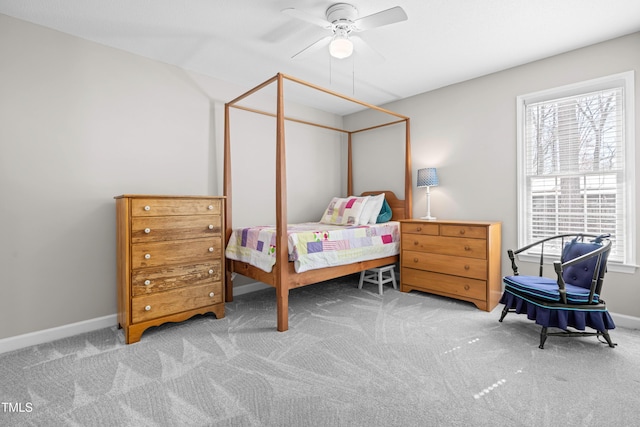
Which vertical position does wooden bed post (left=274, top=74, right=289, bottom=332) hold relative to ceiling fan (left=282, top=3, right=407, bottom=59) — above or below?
below

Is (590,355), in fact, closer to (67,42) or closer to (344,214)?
(344,214)

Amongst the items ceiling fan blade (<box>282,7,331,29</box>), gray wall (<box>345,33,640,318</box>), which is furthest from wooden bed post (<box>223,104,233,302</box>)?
gray wall (<box>345,33,640,318</box>)

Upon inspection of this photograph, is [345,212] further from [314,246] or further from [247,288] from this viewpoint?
[247,288]

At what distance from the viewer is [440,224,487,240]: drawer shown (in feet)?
10.1

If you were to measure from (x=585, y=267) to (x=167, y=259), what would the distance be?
3.43 m

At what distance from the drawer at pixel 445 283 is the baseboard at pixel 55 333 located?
3111 mm

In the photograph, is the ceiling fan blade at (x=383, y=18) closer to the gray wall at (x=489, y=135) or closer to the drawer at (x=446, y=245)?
the gray wall at (x=489, y=135)

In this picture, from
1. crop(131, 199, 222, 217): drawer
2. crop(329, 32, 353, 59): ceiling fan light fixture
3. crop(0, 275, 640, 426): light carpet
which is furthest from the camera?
crop(131, 199, 222, 217): drawer

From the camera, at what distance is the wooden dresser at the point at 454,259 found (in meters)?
3.07

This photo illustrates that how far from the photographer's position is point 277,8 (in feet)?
7.52

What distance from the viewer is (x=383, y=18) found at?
212 centimetres

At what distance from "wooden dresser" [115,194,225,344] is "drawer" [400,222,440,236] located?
83.2 inches

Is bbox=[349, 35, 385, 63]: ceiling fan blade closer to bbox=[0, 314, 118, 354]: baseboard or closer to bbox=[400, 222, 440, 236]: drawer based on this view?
bbox=[400, 222, 440, 236]: drawer

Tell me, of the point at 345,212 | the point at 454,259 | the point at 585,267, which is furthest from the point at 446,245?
the point at 345,212
